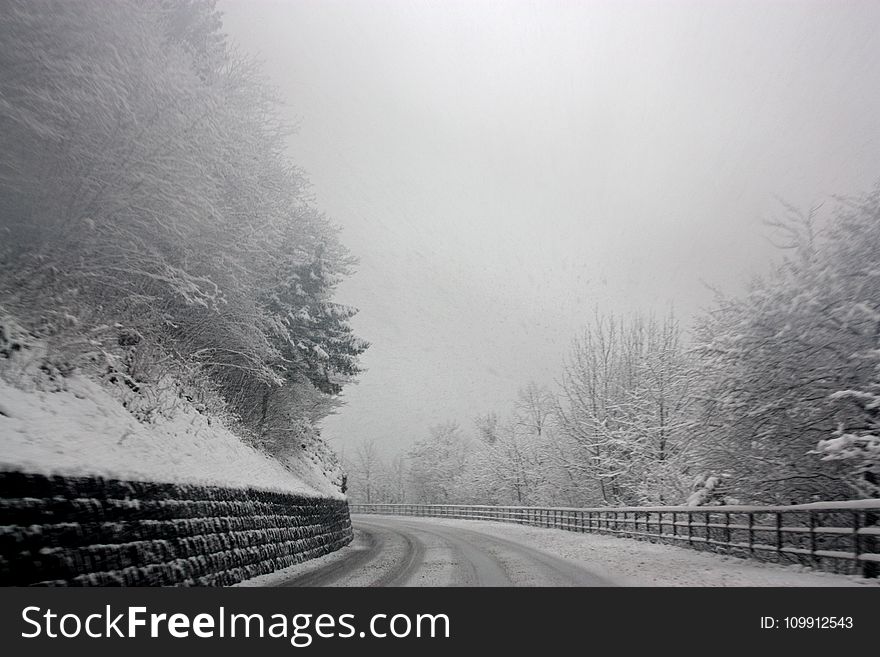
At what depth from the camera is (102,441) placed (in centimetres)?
718

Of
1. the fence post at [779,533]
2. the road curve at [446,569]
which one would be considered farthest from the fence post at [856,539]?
the road curve at [446,569]

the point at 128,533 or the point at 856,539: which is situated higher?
the point at 128,533

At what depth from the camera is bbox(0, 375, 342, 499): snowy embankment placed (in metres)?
5.72

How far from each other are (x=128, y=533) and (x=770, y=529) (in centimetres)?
1067

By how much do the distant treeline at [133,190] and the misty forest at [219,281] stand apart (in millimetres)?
41

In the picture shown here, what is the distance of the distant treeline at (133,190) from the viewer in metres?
8.84

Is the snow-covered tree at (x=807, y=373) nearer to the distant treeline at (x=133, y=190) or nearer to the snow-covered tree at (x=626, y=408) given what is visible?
the snow-covered tree at (x=626, y=408)

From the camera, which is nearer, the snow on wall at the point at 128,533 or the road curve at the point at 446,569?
the snow on wall at the point at 128,533

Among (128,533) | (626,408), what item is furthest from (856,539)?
(626,408)

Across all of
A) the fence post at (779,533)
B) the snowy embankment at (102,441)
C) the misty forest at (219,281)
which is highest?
the misty forest at (219,281)

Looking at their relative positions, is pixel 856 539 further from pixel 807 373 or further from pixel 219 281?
pixel 219 281

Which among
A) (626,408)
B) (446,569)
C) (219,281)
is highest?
(219,281)
